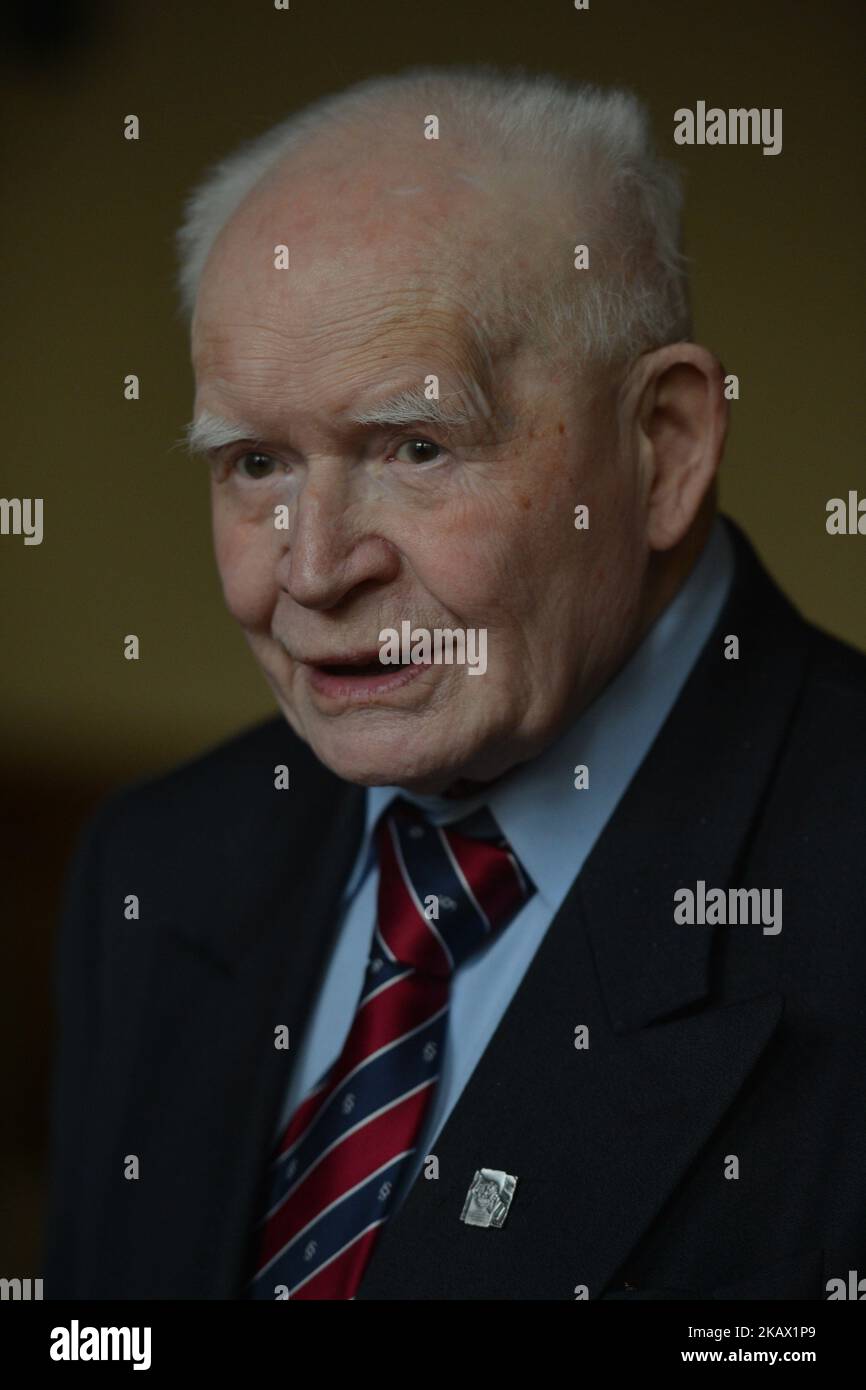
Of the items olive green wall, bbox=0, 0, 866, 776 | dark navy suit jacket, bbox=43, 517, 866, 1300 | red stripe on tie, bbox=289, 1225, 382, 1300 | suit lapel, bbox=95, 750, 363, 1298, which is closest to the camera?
dark navy suit jacket, bbox=43, 517, 866, 1300

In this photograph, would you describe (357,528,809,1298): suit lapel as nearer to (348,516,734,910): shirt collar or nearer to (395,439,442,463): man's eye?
(348,516,734,910): shirt collar

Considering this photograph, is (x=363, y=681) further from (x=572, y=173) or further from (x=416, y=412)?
(x=572, y=173)

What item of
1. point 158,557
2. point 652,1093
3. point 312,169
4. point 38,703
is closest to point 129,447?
point 158,557

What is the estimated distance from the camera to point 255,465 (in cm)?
138

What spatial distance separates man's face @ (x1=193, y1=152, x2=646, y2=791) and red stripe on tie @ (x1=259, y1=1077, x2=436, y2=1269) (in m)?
0.29

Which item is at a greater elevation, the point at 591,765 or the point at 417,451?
the point at 417,451

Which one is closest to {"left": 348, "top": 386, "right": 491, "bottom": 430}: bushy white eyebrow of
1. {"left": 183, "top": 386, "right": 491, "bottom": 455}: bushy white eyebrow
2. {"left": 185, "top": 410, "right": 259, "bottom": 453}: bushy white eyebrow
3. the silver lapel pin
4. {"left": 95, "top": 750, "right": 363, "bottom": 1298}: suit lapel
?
{"left": 183, "top": 386, "right": 491, "bottom": 455}: bushy white eyebrow

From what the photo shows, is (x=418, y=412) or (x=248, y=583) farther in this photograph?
(x=248, y=583)

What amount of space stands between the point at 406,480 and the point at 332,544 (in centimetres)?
8

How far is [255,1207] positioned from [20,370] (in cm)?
156

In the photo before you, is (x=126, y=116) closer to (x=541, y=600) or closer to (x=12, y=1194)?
(x=541, y=600)

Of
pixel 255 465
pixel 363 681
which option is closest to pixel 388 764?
pixel 363 681

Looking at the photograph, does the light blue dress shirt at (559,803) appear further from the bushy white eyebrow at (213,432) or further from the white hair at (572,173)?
the bushy white eyebrow at (213,432)

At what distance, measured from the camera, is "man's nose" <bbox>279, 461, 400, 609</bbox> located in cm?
128
